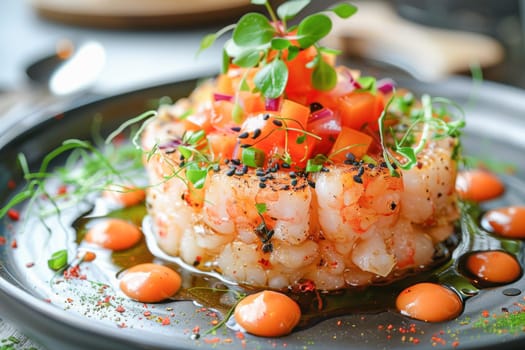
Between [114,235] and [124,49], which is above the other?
[114,235]

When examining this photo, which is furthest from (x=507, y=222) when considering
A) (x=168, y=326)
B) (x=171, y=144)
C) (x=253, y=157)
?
(x=168, y=326)

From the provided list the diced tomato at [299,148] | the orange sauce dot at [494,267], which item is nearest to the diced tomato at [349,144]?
the diced tomato at [299,148]

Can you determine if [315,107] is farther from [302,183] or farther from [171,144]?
[171,144]

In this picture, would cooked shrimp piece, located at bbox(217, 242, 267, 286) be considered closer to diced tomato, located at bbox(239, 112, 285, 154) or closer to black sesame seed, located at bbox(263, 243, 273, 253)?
black sesame seed, located at bbox(263, 243, 273, 253)

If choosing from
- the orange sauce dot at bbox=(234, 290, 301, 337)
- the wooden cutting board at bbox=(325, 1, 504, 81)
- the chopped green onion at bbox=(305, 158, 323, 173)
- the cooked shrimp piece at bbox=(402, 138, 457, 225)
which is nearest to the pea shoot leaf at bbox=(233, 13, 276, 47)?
the chopped green onion at bbox=(305, 158, 323, 173)

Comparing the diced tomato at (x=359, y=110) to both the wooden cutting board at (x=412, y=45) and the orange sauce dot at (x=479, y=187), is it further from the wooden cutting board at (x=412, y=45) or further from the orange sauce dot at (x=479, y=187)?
the wooden cutting board at (x=412, y=45)

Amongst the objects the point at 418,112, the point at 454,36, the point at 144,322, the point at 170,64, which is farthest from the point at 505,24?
the point at 144,322
